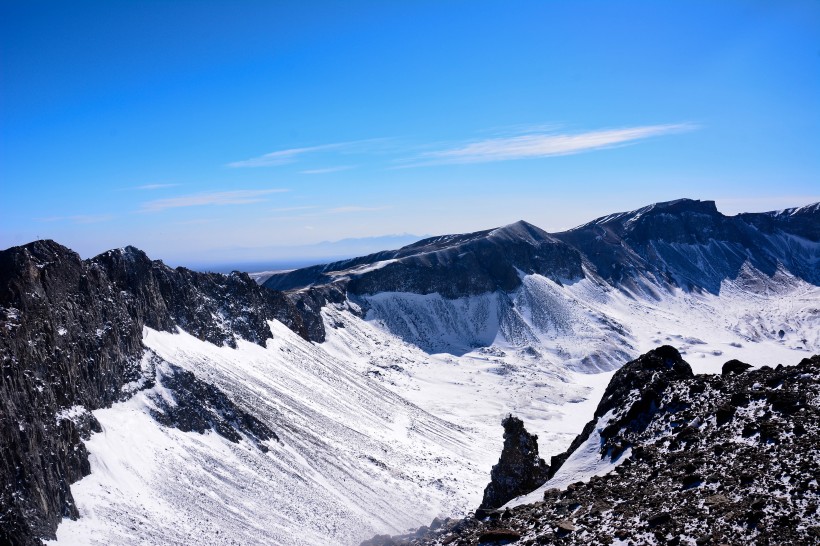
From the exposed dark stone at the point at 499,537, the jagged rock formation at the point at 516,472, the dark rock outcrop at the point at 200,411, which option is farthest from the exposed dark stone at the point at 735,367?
the dark rock outcrop at the point at 200,411

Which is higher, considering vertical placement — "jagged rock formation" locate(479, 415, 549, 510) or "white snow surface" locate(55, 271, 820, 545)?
"jagged rock formation" locate(479, 415, 549, 510)

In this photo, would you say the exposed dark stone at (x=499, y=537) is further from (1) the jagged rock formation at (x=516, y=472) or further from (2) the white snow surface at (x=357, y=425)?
(1) the jagged rock formation at (x=516, y=472)

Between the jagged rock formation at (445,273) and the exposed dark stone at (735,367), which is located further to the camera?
the jagged rock formation at (445,273)

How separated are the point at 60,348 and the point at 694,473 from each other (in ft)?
191

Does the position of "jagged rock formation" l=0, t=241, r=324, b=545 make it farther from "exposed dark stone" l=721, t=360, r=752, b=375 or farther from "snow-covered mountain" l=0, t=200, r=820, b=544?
"exposed dark stone" l=721, t=360, r=752, b=375

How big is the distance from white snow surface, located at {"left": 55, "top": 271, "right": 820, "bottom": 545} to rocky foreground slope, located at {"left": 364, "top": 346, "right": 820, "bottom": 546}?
3763 millimetres

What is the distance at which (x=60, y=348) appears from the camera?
61.5 m

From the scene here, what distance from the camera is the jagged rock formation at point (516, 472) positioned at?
4344 cm

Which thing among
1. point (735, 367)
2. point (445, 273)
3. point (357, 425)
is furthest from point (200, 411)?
point (445, 273)

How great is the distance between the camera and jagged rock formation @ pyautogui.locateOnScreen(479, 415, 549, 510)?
43.4m

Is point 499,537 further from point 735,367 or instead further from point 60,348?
point 60,348

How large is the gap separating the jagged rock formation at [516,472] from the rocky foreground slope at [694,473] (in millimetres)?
4643

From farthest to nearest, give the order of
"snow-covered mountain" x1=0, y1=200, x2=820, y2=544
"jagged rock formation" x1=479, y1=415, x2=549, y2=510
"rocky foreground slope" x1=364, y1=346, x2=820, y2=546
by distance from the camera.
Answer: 1. "snow-covered mountain" x1=0, y1=200, x2=820, y2=544
2. "jagged rock formation" x1=479, y1=415, x2=549, y2=510
3. "rocky foreground slope" x1=364, y1=346, x2=820, y2=546

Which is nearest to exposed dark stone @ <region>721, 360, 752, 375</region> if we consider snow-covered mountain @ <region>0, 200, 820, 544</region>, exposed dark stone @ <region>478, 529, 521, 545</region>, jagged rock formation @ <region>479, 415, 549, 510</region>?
jagged rock formation @ <region>479, 415, 549, 510</region>
